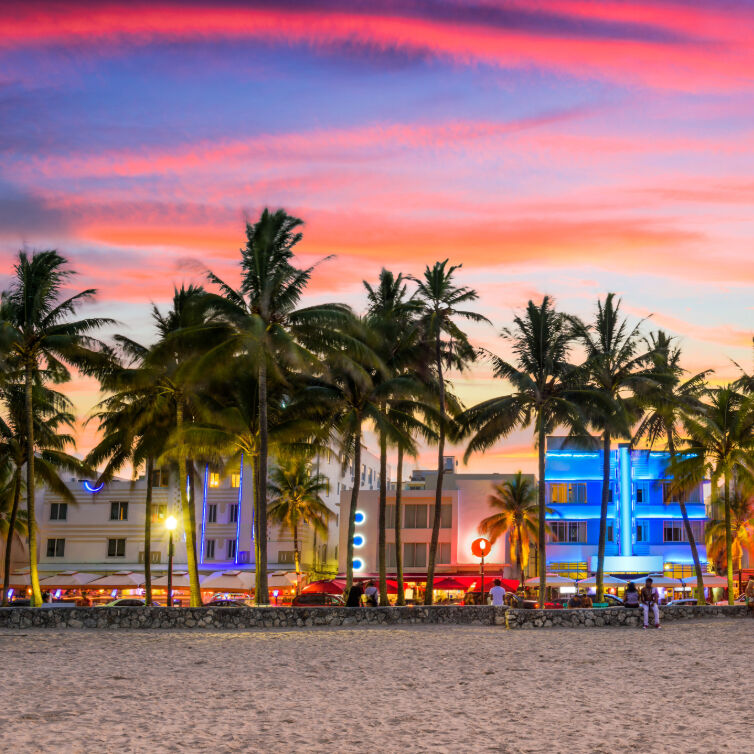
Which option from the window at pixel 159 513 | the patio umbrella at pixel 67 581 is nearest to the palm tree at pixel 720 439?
the patio umbrella at pixel 67 581

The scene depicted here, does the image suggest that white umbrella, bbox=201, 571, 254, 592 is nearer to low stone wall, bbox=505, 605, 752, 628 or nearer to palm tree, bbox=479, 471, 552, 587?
palm tree, bbox=479, 471, 552, 587

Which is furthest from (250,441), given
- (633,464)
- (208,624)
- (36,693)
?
(633,464)

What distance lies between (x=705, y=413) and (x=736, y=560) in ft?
136

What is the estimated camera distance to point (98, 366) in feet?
136

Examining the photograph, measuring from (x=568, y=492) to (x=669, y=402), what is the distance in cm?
2742

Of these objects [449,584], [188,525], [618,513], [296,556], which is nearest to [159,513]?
[296,556]

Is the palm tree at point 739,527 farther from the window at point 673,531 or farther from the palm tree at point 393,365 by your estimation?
the palm tree at point 393,365

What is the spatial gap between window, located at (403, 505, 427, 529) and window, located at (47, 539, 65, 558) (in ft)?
84.5

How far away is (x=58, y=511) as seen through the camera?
260 ft

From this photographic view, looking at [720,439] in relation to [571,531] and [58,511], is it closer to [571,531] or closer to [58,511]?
[571,531]

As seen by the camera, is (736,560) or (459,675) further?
(736,560)

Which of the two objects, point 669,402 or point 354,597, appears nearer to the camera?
point 354,597

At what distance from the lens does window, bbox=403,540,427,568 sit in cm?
7362

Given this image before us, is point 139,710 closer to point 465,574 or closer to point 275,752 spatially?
point 275,752
